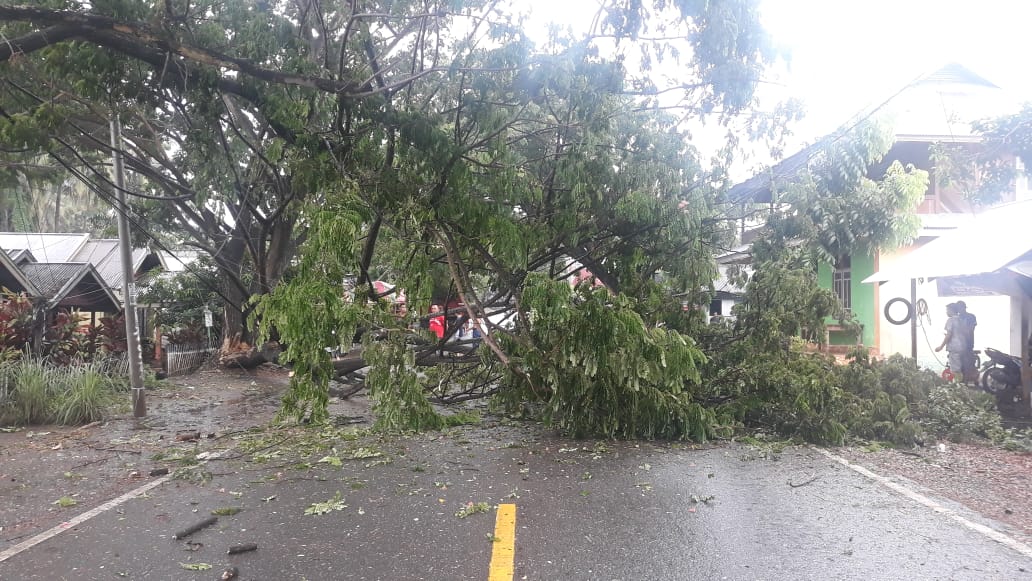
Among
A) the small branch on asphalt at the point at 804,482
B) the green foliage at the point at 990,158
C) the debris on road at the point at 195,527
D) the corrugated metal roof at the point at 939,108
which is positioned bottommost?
the small branch on asphalt at the point at 804,482

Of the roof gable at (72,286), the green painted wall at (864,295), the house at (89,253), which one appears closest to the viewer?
the roof gable at (72,286)

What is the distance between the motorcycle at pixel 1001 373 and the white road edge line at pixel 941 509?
4.81 meters

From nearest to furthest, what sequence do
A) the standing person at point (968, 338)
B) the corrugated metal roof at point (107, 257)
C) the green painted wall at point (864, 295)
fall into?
the standing person at point (968, 338) < the green painted wall at point (864, 295) < the corrugated metal roof at point (107, 257)

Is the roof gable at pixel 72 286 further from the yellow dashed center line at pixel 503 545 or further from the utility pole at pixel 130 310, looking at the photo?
the yellow dashed center line at pixel 503 545

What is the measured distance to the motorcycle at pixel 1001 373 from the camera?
32.3ft

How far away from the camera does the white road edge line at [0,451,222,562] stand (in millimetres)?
4441

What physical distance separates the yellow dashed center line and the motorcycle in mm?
8454

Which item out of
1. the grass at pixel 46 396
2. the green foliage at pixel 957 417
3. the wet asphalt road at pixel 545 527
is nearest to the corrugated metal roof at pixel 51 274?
the grass at pixel 46 396

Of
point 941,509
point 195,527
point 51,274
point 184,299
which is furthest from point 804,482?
point 184,299

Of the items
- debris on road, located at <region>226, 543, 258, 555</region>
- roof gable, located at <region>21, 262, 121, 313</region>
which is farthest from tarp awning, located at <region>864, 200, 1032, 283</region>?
roof gable, located at <region>21, 262, 121, 313</region>

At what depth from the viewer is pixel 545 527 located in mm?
4711

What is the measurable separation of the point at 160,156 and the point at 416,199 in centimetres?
918

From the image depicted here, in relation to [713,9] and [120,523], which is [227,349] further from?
[713,9]

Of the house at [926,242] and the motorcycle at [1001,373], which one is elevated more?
the house at [926,242]
